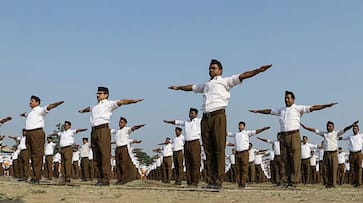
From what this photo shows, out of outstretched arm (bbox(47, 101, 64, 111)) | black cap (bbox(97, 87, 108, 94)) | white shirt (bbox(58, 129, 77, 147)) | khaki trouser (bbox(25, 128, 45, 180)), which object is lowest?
khaki trouser (bbox(25, 128, 45, 180))

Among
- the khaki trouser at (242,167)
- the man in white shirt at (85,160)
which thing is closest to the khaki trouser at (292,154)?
the khaki trouser at (242,167)

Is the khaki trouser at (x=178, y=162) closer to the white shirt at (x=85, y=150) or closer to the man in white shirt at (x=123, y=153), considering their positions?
the man in white shirt at (x=123, y=153)

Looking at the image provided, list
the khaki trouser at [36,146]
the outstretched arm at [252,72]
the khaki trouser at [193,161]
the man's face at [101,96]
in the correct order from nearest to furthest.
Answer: the outstretched arm at [252,72]
the man's face at [101,96]
the khaki trouser at [36,146]
the khaki trouser at [193,161]

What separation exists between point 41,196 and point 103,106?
166 inches

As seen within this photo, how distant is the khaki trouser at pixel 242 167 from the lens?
13258 millimetres

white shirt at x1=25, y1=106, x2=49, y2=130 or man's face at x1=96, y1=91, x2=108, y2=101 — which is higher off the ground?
man's face at x1=96, y1=91, x2=108, y2=101

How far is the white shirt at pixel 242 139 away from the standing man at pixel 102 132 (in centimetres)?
442

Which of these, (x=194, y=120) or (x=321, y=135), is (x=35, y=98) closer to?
(x=194, y=120)

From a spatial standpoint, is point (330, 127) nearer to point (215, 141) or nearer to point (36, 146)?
point (215, 141)

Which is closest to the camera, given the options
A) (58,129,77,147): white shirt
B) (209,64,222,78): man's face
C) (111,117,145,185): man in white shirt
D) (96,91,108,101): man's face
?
(209,64,222,78): man's face

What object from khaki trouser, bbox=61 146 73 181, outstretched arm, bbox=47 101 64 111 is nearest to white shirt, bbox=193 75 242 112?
outstretched arm, bbox=47 101 64 111

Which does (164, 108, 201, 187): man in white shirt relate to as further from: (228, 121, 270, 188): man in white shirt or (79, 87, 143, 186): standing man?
(79, 87, 143, 186): standing man

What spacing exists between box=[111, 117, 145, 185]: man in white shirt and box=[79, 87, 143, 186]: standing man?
Answer: 2.27m

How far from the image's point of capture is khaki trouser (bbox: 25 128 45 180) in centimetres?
1205
